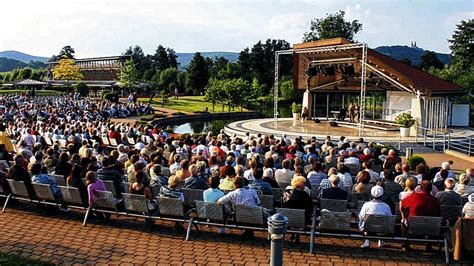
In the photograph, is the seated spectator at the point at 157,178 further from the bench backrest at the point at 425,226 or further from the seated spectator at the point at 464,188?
the seated spectator at the point at 464,188

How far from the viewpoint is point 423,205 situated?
7023 mm

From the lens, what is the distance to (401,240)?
6.95 metres

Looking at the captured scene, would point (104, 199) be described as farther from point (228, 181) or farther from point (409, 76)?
point (409, 76)

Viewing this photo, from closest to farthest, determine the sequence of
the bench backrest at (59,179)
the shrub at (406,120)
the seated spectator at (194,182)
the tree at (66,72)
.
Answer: the seated spectator at (194,182), the bench backrest at (59,179), the shrub at (406,120), the tree at (66,72)

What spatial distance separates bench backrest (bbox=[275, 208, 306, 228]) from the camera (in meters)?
7.04

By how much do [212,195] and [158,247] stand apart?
1.19 m

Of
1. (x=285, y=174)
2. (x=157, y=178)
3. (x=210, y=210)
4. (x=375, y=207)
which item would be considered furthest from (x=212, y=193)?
(x=375, y=207)

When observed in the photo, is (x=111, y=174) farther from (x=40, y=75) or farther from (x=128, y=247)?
(x=40, y=75)

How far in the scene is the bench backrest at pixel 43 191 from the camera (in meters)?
8.48

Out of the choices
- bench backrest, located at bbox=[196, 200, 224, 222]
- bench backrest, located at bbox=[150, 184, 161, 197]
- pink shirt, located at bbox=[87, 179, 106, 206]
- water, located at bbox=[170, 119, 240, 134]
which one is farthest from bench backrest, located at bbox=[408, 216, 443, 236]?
water, located at bbox=[170, 119, 240, 134]

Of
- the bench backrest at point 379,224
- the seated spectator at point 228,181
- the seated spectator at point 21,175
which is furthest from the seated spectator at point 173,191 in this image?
the bench backrest at point 379,224

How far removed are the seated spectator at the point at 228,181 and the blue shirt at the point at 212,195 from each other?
1.87 feet

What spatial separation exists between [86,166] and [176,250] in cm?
326

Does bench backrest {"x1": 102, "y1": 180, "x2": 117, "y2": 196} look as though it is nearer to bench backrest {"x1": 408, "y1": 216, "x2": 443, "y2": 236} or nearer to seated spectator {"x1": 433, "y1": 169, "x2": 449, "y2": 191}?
bench backrest {"x1": 408, "y1": 216, "x2": 443, "y2": 236}
